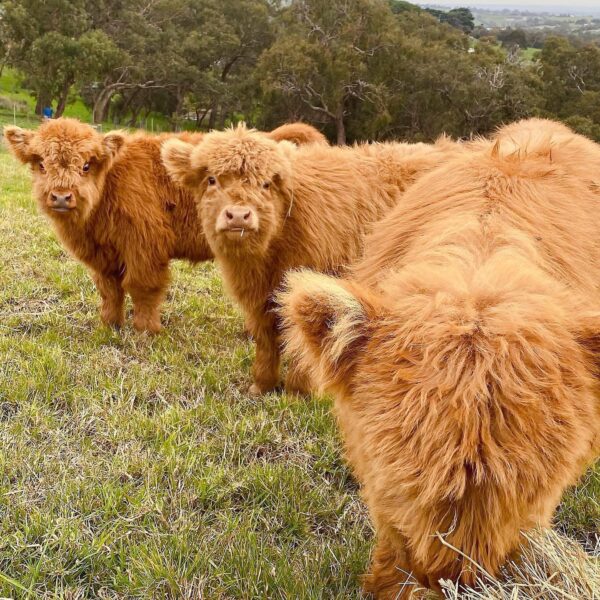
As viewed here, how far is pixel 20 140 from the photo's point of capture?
5.23 metres

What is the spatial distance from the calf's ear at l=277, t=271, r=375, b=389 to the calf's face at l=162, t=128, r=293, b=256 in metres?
2.29

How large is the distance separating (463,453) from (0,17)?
43770 mm

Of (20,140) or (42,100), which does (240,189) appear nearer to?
(20,140)

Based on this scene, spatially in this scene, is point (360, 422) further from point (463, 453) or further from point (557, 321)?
point (557, 321)

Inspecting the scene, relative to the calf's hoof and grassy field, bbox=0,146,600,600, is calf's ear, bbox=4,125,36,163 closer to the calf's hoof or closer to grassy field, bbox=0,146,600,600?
grassy field, bbox=0,146,600,600

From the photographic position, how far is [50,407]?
3936mm

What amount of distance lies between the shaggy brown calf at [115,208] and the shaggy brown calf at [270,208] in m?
0.91

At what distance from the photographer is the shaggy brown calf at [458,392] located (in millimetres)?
1510

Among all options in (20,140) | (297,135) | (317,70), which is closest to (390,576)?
(20,140)

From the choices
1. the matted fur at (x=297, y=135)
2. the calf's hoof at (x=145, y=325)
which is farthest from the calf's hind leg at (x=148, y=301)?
the matted fur at (x=297, y=135)

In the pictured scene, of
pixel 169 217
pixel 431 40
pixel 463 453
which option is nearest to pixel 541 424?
pixel 463 453

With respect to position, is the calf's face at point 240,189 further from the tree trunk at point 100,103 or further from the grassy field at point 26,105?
the tree trunk at point 100,103

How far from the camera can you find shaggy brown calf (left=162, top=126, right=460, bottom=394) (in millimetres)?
4227

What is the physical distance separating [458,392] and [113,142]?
4.78 meters
